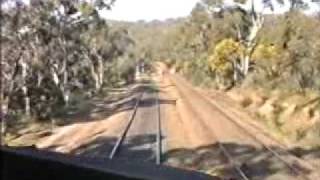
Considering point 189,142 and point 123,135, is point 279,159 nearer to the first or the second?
point 189,142

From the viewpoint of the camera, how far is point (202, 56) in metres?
13.1

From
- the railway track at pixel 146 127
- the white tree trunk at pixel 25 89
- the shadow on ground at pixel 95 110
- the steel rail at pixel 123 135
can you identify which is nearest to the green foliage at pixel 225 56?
the railway track at pixel 146 127

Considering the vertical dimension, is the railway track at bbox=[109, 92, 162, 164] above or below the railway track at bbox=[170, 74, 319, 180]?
above

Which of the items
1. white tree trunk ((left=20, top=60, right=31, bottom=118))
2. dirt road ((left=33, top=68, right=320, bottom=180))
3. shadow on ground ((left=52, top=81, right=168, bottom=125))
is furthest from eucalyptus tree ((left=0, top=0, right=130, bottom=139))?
dirt road ((left=33, top=68, right=320, bottom=180))

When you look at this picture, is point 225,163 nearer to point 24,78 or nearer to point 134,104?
point 24,78

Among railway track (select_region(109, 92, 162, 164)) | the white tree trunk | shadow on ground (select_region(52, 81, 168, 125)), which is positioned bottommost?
railway track (select_region(109, 92, 162, 164))

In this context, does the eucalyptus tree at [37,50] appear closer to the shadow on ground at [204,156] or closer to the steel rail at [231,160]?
the shadow on ground at [204,156]

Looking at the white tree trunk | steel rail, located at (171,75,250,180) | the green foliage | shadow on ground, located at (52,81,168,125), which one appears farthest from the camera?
the green foliage

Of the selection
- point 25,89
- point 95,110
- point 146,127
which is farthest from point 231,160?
point 95,110

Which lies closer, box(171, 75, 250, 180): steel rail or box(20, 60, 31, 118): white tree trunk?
box(171, 75, 250, 180): steel rail

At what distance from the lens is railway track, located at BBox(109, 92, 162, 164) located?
346 inches

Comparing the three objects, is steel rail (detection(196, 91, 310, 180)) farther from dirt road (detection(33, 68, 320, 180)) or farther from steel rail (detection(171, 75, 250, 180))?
steel rail (detection(171, 75, 250, 180))

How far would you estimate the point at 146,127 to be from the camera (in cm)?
1126

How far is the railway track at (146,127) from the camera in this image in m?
8.78
